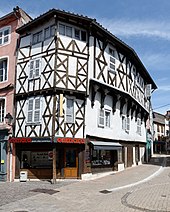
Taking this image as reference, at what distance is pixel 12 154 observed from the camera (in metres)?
16.1

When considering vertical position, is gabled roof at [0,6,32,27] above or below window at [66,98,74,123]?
above

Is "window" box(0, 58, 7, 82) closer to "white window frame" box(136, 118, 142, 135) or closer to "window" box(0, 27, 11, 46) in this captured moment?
"window" box(0, 27, 11, 46)

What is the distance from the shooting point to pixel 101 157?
1755 centimetres

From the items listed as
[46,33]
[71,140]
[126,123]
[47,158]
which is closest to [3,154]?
[47,158]

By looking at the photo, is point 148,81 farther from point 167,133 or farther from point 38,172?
point 167,133

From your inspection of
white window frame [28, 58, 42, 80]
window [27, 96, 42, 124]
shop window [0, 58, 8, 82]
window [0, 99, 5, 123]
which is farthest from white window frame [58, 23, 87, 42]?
window [0, 99, 5, 123]

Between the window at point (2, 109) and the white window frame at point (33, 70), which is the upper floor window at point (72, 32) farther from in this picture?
the window at point (2, 109)

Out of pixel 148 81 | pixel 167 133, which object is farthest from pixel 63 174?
pixel 167 133

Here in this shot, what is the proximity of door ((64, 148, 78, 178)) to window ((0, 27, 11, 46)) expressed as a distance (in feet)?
29.5

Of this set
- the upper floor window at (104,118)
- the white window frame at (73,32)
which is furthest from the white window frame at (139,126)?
the white window frame at (73,32)

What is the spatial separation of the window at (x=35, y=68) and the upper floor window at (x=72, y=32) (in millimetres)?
2300

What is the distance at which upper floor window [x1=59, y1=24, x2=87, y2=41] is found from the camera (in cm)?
1586

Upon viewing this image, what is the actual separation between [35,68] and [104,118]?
5.74 metres

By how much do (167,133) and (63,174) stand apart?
4736cm
